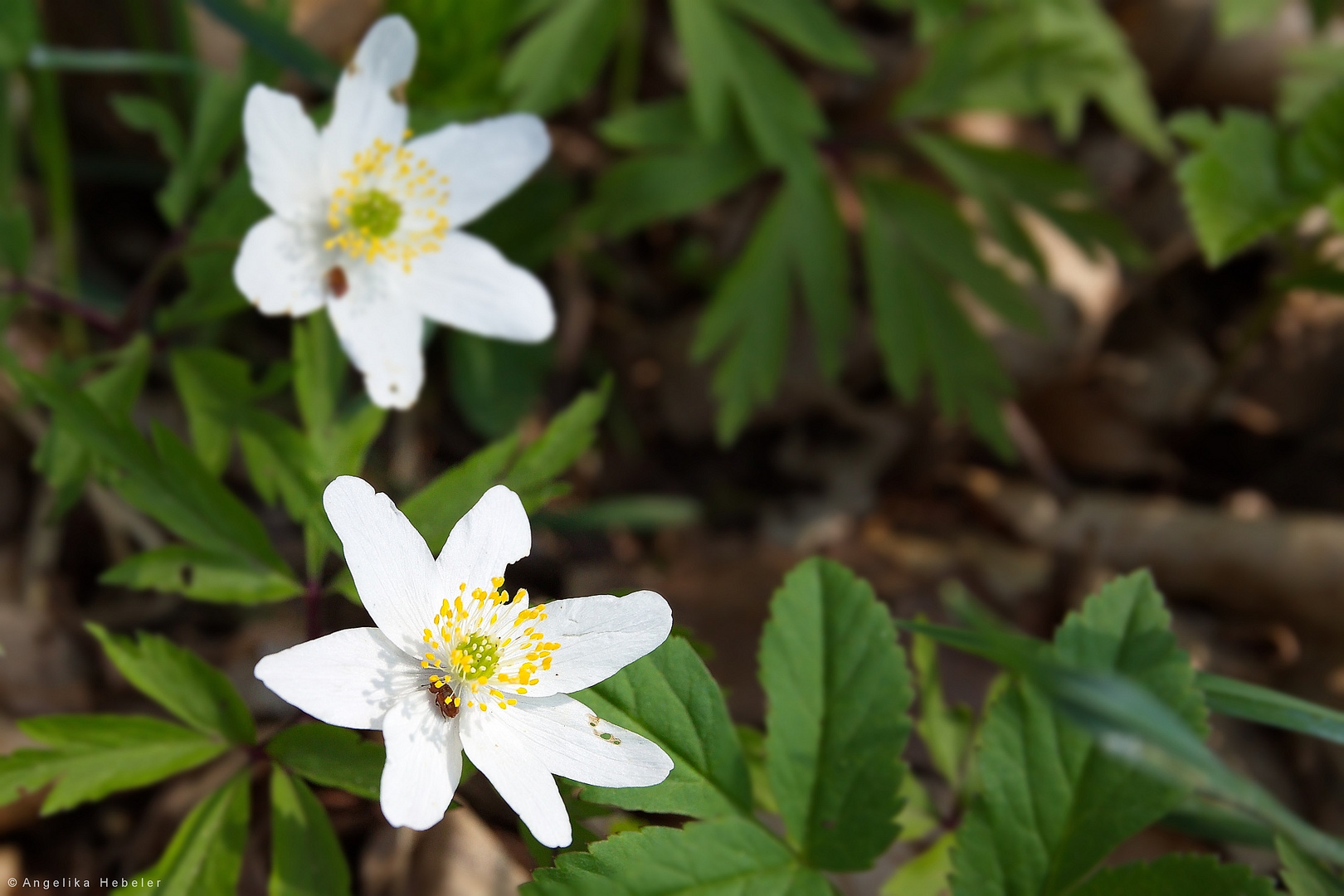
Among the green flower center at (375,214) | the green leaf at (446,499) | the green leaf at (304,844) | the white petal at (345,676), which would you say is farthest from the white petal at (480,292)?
the green leaf at (304,844)

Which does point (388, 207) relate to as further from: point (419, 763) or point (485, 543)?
point (419, 763)

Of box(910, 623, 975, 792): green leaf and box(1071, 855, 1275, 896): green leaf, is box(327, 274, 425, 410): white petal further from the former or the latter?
box(1071, 855, 1275, 896): green leaf

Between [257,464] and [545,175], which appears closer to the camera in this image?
[257,464]

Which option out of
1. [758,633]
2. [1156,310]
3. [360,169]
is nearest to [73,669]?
[360,169]

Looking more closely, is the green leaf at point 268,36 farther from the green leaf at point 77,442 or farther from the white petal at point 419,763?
the white petal at point 419,763

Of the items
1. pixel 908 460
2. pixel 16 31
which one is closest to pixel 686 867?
pixel 908 460

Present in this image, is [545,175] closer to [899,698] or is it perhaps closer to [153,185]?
[153,185]
